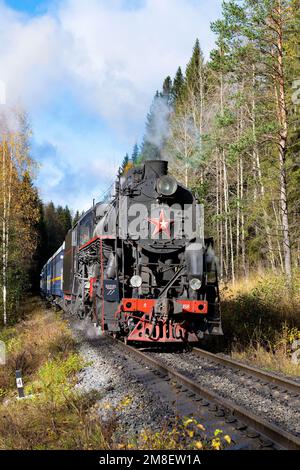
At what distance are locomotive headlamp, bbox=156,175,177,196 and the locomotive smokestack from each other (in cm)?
54

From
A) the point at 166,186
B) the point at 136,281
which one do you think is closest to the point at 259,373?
the point at 136,281

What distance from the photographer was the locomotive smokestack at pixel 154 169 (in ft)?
34.3

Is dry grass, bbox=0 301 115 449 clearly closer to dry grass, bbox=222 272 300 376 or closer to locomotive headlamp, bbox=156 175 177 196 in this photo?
dry grass, bbox=222 272 300 376

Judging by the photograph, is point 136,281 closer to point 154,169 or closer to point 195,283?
point 195,283

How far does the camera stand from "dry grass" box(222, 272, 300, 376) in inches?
357

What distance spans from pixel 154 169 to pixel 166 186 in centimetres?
77

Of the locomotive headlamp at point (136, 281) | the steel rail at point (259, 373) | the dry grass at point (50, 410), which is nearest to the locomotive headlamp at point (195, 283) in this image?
the locomotive headlamp at point (136, 281)

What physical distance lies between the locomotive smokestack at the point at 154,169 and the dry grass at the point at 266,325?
4.16 metres

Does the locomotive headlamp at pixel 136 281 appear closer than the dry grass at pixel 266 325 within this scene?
No

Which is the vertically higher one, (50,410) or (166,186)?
(166,186)

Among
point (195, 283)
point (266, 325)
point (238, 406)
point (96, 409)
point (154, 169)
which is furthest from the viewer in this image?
point (266, 325)

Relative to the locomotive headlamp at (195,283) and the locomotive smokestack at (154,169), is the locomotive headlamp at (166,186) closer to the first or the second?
the locomotive smokestack at (154,169)

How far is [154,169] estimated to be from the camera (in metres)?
10.5
